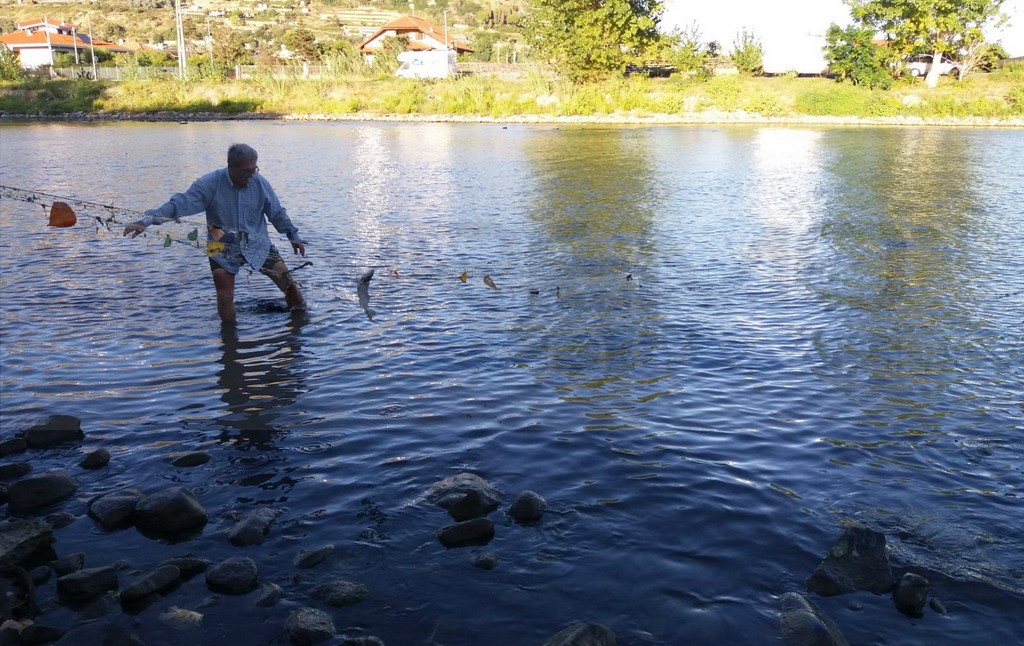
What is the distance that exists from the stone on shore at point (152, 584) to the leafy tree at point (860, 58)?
7473 centimetres

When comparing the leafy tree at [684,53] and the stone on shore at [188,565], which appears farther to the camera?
the leafy tree at [684,53]

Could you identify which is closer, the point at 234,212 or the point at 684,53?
the point at 234,212

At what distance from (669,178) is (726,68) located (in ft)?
188

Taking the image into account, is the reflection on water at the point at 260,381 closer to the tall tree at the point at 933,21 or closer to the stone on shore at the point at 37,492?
the stone on shore at the point at 37,492

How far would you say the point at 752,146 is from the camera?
45344 mm

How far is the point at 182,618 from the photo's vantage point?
520 centimetres

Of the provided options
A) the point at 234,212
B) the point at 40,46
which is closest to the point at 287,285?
the point at 234,212

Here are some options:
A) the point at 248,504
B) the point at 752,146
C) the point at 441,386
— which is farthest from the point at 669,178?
the point at 248,504

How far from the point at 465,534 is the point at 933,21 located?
76497 millimetres

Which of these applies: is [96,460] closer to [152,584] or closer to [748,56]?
[152,584]

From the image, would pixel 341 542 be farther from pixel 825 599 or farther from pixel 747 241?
pixel 747 241

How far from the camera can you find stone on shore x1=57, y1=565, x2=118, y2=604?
17.7 feet

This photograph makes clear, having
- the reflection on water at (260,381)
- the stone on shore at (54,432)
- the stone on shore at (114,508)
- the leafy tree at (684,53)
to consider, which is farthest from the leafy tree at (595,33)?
the stone on shore at (114,508)

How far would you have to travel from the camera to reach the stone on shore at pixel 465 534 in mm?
6125
